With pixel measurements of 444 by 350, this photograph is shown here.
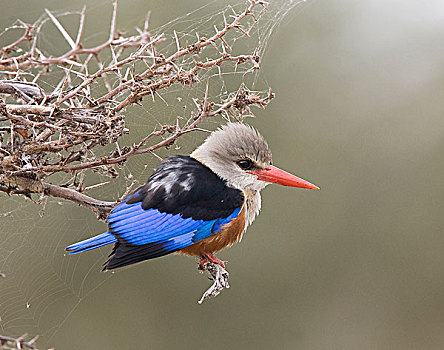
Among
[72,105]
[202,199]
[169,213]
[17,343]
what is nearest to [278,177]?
[202,199]

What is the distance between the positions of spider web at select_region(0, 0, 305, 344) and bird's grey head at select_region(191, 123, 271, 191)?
6 cm

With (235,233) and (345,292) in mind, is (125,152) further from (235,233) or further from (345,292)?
(345,292)

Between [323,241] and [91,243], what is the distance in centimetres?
326

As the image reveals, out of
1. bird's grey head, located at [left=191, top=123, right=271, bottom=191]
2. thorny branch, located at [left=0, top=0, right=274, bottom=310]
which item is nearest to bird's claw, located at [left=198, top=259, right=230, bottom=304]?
bird's grey head, located at [left=191, top=123, right=271, bottom=191]

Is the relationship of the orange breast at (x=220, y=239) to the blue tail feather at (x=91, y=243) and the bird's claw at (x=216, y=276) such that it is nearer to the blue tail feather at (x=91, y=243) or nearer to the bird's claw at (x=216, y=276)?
the bird's claw at (x=216, y=276)

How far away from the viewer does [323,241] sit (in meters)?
4.85

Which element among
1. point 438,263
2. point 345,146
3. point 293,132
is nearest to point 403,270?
point 438,263

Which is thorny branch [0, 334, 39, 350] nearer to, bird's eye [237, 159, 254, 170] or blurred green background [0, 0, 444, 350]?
bird's eye [237, 159, 254, 170]

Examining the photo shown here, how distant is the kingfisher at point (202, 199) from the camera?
189cm

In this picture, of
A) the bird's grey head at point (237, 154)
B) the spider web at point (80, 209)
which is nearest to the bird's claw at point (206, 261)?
the bird's grey head at point (237, 154)

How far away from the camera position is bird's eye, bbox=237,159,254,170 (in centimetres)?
202

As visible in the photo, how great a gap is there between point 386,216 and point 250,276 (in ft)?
3.82

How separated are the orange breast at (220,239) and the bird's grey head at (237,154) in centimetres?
11

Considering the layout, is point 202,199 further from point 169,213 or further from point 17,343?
point 17,343
